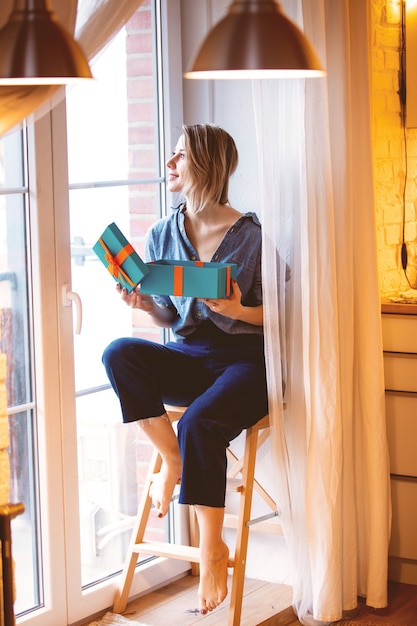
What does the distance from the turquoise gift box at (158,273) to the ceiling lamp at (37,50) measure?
99cm

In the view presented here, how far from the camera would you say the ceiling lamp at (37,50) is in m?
1.86

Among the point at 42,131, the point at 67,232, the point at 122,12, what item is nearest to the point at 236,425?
the point at 67,232

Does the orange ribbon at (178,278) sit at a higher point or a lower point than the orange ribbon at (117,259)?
lower

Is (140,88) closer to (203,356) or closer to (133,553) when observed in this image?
(203,356)

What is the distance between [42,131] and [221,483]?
1.11m

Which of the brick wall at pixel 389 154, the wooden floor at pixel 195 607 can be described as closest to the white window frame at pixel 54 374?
the wooden floor at pixel 195 607

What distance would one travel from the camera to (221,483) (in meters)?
2.90

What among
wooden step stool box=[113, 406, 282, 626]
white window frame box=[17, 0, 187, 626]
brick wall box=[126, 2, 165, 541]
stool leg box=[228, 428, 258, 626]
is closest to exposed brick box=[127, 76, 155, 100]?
brick wall box=[126, 2, 165, 541]

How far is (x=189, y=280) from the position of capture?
2.84 m

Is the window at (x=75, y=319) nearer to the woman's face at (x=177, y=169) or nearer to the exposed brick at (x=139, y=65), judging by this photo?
the exposed brick at (x=139, y=65)

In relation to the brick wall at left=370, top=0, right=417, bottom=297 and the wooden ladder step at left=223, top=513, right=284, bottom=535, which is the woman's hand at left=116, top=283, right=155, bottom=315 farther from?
the brick wall at left=370, top=0, right=417, bottom=297

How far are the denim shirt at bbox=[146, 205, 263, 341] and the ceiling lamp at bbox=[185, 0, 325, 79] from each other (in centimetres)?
113

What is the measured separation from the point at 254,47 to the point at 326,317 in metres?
1.32

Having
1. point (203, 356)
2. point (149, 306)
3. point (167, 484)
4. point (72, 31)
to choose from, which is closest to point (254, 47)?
point (72, 31)
